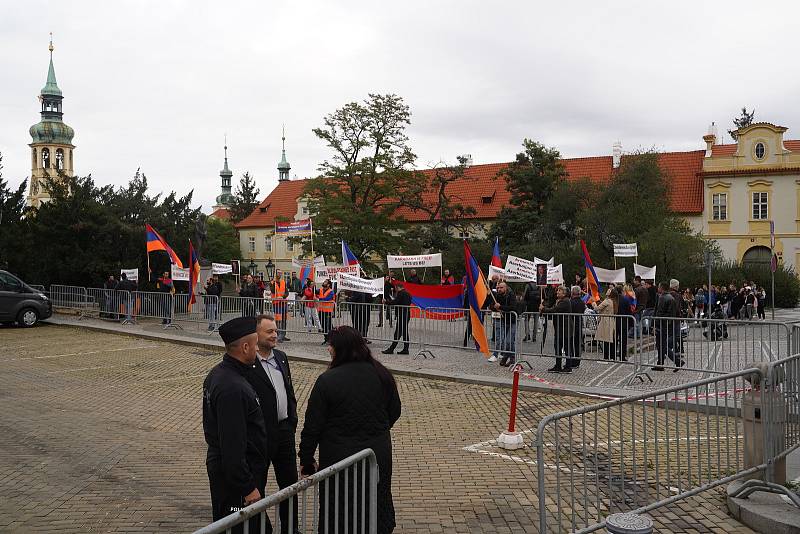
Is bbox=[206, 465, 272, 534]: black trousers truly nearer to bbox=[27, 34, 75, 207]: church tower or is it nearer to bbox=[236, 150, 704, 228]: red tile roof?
bbox=[236, 150, 704, 228]: red tile roof

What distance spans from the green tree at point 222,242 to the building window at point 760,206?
1900 inches

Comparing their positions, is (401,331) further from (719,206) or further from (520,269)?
(719,206)

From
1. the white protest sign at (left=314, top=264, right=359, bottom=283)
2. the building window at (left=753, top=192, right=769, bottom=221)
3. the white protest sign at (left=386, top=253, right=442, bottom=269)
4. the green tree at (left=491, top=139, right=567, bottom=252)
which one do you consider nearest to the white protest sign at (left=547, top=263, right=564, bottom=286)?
the white protest sign at (left=386, top=253, right=442, bottom=269)

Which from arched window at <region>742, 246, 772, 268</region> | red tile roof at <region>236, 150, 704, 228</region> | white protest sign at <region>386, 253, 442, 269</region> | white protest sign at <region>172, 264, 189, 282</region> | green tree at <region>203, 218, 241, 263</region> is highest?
red tile roof at <region>236, 150, 704, 228</region>

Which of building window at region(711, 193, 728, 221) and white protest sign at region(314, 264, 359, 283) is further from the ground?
building window at region(711, 193, 728, 221)

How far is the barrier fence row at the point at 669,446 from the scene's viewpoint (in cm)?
535

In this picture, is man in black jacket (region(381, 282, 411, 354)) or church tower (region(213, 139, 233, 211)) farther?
church tower (region(213, 139, 233, 211))

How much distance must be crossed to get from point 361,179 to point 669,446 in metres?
43.5

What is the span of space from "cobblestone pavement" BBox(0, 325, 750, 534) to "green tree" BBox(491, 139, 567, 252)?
3685cm

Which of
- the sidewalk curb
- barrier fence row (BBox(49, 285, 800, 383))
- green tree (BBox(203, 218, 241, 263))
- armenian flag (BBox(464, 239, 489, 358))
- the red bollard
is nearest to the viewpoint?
the red bollard

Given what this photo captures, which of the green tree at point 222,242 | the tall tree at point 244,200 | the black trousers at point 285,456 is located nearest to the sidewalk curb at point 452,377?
the black trousers at point 285,456

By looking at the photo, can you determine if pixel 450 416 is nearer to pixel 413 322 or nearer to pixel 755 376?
pixel 755 376

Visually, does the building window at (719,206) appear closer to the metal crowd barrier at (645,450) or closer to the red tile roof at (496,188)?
the red tile roof at (496,188)

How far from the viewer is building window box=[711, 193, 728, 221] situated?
52.9 metres
